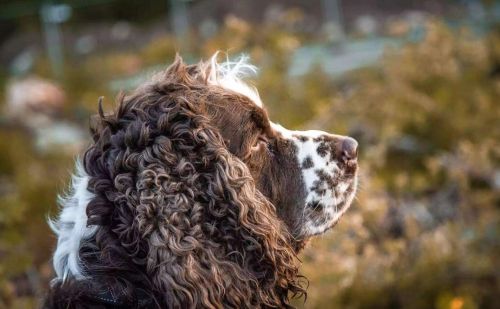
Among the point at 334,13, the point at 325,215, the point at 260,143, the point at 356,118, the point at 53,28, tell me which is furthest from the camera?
the point at 53,28

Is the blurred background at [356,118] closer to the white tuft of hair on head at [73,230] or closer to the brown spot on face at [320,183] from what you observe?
the brown spot on face at [320,183]

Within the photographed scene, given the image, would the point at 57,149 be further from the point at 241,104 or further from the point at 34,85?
the point at 241,104

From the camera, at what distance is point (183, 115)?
338cm

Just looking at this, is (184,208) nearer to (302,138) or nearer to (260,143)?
(260,143)

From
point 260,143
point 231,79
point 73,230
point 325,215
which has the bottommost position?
point 325,215

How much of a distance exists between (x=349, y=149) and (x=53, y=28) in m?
10.6

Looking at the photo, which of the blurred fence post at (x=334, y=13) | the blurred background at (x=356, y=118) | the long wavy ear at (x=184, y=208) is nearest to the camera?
the long wavy ear at (x=184, y=208)

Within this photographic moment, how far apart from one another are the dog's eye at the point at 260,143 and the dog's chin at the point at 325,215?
0.36m

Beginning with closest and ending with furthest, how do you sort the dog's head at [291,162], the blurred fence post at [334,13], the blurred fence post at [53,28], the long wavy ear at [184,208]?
the long wavy ear at [184,208] → the dog's head at [291,162] → the blurred fence post at [334,13] → the blurred fence post at [53,28]

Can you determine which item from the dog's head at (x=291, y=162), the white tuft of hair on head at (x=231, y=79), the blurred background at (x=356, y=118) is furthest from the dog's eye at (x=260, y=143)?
the blurred background at (x=356, y=118)

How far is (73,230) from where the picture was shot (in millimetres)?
3303

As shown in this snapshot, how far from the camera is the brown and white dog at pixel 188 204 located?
10.2 ft

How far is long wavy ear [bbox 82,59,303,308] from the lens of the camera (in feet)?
10.1

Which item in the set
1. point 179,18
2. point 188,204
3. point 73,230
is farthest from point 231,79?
point 179,18
